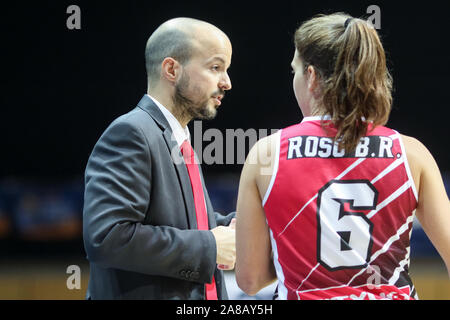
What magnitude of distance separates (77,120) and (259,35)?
185 centimetres

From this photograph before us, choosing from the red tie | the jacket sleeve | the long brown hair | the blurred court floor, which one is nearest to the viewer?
the long brown hair

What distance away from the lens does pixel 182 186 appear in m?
1.72

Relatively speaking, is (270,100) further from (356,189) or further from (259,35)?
(356,189)

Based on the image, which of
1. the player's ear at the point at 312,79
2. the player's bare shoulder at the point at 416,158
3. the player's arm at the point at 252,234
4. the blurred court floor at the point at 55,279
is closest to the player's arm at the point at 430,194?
the player's bare shoulder at the point at 416,158

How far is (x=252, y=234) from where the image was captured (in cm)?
136

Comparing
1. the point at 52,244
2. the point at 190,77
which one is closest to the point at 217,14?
the point at 52,244

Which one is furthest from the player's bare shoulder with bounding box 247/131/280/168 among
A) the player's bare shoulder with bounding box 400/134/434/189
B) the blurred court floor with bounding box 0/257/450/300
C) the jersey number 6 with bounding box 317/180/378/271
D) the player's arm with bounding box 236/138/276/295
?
the blurred court floor with bounding box 0/257/450/300

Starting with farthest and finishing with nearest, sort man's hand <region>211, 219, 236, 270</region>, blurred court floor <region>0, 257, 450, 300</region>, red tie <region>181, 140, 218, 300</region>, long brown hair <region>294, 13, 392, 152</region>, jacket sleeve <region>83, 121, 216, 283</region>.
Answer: blurred court floor <region>0, 257, 450, 300</region>, red tie <region>181, 140, 218, 300</region>, man's hand <region>211, 219, 236, 270</region>, jacket sleeve <region>83, 121, 216, 283</region>, long brown hair <region>294, 13, 392, 152</region>

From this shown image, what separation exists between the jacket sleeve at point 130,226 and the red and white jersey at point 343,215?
41 cm

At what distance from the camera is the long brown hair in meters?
1.27

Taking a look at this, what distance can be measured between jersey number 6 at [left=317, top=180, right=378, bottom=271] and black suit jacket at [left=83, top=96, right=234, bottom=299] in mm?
479

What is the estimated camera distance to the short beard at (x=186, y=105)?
72.8 inches

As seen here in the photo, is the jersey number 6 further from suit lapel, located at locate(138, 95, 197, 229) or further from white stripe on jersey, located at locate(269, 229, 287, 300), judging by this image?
suit lapel, located at locate(138, 95, 197, 229)

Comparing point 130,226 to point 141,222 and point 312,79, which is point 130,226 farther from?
point 312,79
